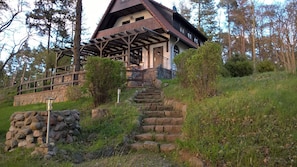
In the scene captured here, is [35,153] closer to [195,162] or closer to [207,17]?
[195,162]

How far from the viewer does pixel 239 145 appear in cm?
426

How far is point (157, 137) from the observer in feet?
20.3

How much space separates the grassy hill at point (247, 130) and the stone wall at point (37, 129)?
2.82 metres

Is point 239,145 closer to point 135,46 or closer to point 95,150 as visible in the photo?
point 95,150

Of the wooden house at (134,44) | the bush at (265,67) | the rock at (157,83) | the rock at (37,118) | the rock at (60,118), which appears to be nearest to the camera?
the rock at (37,118)

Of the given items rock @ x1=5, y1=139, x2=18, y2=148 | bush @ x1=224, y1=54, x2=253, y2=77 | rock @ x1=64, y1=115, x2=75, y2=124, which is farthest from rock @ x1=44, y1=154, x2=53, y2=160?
bush @ x1=224, y1=54, x2=253, y2=77

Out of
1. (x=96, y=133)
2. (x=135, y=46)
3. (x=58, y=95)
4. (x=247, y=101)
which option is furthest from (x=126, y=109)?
(x=135, y=46)

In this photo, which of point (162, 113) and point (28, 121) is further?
point (162, 113)

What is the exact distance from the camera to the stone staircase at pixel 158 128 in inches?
227

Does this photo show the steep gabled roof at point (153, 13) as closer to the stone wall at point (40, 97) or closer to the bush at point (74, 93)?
the bush at point (74, 93)

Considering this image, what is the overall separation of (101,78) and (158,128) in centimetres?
346

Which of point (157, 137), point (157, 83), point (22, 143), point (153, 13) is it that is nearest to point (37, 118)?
point (22, 143)

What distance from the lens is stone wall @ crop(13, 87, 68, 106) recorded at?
14.3m

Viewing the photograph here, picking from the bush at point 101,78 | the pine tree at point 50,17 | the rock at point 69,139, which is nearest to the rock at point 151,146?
the rock at point 69,139
